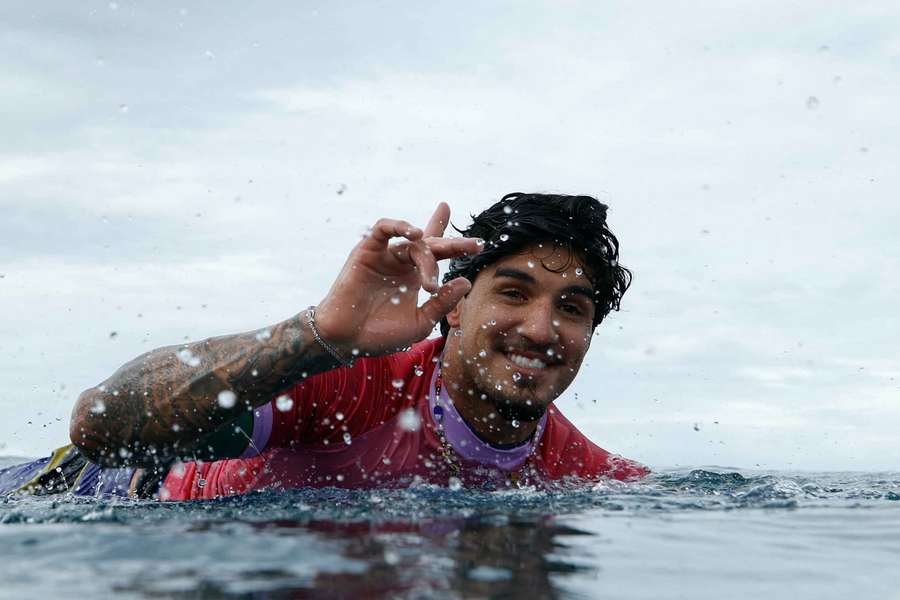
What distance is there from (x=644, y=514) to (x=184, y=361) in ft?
7.38

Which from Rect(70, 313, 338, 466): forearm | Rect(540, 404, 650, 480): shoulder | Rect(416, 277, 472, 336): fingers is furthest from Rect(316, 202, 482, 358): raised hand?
Rect(540, 404, 650, 480): shoulder

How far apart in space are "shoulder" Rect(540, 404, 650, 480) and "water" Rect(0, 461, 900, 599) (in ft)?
2.79

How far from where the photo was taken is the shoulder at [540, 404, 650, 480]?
5.82 metres

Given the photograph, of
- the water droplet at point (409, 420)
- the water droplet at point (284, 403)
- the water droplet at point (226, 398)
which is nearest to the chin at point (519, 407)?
the water droplet at point (409, 420)

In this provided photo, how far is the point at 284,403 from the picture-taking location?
15.1 ft

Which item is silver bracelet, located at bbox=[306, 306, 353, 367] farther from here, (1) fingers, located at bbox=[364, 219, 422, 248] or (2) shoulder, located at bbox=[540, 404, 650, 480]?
(2) shoulder, located at bbox=[540, 404, 650, 480]

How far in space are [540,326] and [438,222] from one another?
116 cm

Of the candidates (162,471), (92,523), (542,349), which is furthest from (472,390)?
(92,523)

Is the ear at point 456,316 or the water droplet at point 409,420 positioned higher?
the ear at point 456,316

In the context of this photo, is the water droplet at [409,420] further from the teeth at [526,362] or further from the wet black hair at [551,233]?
the wet black hair at [551,233]

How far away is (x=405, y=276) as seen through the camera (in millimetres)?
4168

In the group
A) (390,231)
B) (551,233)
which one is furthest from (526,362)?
(390,231)

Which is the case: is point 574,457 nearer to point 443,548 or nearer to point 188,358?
point 188,358

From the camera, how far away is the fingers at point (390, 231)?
3.90 meters
